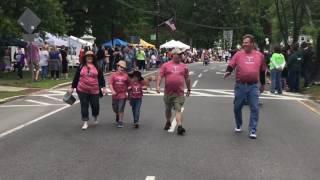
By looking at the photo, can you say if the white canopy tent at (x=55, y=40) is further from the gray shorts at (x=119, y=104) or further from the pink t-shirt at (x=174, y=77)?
the pink t-shirt at (x=174, y=77)

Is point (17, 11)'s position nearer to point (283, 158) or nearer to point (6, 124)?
point (6, 124)

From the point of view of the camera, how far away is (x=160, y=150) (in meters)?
10.6

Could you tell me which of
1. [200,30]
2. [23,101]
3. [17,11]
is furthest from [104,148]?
[200,30]

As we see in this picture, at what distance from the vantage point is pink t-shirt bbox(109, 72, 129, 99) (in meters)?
13.5

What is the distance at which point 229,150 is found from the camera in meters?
10.7

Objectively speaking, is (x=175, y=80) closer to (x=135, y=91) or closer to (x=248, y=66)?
(x=135, y=91)

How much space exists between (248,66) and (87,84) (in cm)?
330

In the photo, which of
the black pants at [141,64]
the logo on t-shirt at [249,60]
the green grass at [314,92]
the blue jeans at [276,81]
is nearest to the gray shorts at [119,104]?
the logo on t-shirt at [249,60]

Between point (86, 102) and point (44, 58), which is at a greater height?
point (44, 58)

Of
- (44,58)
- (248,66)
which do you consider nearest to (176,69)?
(248,66)

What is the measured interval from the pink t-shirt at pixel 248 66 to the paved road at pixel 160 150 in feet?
3.56

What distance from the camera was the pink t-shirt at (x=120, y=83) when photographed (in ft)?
44.1

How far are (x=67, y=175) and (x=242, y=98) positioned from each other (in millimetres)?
4807

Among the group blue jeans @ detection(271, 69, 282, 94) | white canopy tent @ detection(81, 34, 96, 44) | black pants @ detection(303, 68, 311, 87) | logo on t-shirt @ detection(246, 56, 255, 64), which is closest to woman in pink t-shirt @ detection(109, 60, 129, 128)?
logo on t-shirt @ detection(246, 56, 255, 64)
